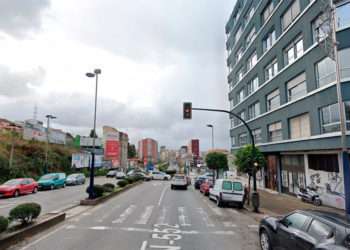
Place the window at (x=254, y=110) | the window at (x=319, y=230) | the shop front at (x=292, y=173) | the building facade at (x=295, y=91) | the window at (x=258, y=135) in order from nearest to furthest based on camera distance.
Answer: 1. the window at (x=319, y=230)
2. the building facade at (x=295, y=91)
3. the shop front at (x=292, y=173)
4. the window at (x=258, y=135)
5. the window at (x=254, y=110)

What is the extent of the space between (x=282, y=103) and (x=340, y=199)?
32.4ft

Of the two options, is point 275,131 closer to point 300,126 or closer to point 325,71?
point 300,126

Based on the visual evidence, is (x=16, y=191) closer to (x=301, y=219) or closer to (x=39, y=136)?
(x=301, y=219)

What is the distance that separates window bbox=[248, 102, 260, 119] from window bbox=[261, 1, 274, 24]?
9341 mm

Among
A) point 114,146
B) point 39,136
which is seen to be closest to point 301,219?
point 39,136

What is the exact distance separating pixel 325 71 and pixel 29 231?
18246 millimetres

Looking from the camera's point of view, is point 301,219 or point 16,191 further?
point 16,191

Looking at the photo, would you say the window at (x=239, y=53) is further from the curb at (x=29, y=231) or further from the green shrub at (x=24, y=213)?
the green shrub at (x=24, y=213)

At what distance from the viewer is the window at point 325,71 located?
649 inches

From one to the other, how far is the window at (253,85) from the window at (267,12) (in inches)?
256

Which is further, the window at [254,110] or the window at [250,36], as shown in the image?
the window at [250,36]

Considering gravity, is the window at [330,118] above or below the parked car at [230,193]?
above

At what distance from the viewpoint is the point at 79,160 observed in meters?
51.2

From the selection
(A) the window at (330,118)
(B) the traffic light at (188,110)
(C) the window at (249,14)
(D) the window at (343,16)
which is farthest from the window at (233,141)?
(D) the window at (343,16)
